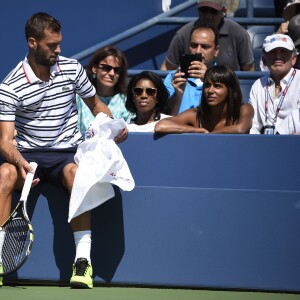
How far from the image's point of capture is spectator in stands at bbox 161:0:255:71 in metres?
8.41

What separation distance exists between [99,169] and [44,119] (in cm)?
52

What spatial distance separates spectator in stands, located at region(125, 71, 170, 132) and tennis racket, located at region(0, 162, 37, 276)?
116 cm

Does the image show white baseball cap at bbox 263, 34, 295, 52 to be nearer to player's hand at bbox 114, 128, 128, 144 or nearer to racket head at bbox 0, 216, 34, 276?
player's hand at bbox 114, 128, 128, 144

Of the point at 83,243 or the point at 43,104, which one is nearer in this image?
the point at 83,243

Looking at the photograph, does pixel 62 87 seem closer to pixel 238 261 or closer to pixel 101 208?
pixel 101 208

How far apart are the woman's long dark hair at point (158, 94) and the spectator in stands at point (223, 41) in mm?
1087

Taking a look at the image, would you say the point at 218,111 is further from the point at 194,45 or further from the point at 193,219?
the point at 194,45

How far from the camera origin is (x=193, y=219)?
6.68 m

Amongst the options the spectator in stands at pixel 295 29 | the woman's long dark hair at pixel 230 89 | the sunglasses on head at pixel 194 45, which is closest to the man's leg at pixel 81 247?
the woman's long dark hair at pixel 230 89

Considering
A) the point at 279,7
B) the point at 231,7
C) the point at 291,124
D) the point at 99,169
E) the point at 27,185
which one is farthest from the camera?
the point at 231,7

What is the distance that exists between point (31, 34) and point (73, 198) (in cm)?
111

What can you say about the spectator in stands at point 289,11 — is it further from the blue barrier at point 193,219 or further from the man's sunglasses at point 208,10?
the blue barrier at point 193,219

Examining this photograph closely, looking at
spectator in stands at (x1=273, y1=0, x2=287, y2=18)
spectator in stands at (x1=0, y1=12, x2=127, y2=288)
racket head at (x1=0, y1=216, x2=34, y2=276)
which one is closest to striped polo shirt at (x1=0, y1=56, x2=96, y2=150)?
spectator in stands at (x1=0, y1=12, x2=127, y2=288)

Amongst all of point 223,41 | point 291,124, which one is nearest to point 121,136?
point 291,124
